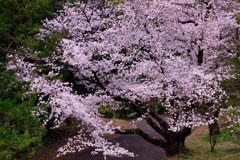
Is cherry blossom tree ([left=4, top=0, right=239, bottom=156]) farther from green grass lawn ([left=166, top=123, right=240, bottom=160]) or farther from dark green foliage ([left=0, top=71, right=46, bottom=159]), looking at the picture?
dark green foliage ([left=0, top=71, right=46, bottom=159])

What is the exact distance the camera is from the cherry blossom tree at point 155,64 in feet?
28.4

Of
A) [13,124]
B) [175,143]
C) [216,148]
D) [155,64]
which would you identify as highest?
[155,64]

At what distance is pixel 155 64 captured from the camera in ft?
31.0

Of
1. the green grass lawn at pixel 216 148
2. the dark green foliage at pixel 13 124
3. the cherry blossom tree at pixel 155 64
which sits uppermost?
the cherry blossom tree at pixel 155 64

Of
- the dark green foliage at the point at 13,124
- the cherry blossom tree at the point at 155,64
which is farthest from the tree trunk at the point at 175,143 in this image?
the dark green foliage at the point at 13,124

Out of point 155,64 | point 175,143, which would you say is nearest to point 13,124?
point 155,64

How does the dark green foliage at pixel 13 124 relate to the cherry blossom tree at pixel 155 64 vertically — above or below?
below

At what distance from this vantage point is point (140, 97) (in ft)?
31.4

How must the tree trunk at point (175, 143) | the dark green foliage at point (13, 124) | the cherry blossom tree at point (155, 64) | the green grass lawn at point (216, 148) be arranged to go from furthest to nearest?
1. the tree trunk at point (175, 143)
2. the green grass lawn at point (216, 148)
3. the cherry blossom tree at point (155, 64)
4. the dark green foliage at point (13, 124)

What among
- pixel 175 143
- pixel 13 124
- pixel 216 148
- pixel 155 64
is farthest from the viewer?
pixel 216 148

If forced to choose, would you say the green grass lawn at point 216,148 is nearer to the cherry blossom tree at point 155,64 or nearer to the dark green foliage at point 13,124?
the cherry blossom tree at point 155,64

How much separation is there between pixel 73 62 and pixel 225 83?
6377 mm

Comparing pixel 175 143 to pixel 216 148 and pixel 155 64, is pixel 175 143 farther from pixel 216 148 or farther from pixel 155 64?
pixel 155 64

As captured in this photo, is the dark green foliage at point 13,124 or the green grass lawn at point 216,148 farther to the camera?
the green grass lawn at point 216,148
